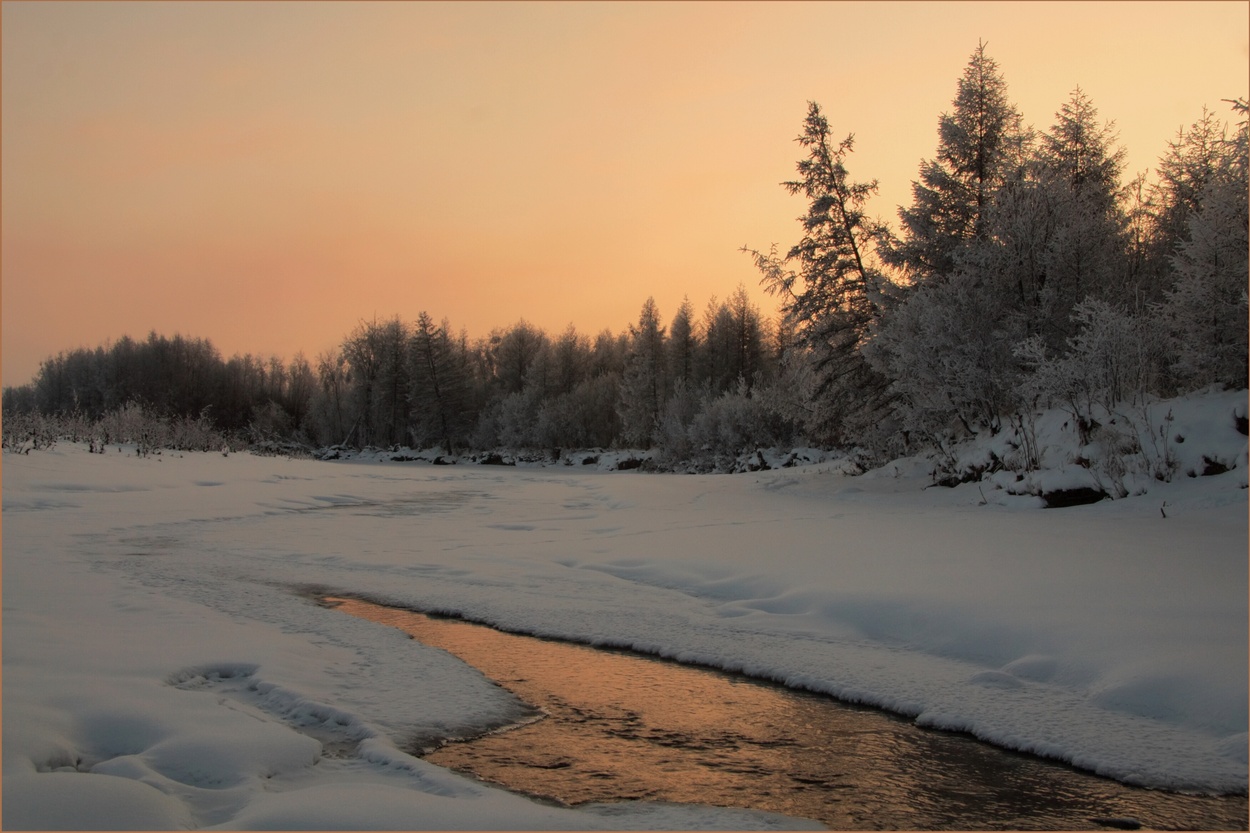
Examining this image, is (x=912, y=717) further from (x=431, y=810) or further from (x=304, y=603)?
(x=304, y=603)

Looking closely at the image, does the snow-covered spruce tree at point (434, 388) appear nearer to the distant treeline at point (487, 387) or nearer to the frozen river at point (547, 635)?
the distant treeline at point (487, 387)

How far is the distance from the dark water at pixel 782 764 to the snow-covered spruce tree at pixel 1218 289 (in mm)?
13092

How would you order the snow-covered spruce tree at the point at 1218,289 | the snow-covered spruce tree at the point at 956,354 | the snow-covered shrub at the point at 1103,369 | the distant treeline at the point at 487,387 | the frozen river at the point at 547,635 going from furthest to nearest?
the distant treeline at the point at 487,387 < the snow-covered spruce tree at the point at 956,354 < the snow-covered shrub at the point at 1103,369 < the snow-covered spruce tree at the point at 1218,289 < the frozen river at the point at 547,635

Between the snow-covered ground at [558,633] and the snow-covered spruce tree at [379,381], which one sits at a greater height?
the snow-covered spruce tree at [379,381]

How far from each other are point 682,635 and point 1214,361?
42.1ft

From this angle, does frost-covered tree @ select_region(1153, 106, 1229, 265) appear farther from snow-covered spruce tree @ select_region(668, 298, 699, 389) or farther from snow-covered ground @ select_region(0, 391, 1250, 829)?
snow-covered spruce tree @ select_region(668, 298, 699, 389)

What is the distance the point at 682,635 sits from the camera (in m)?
7.18

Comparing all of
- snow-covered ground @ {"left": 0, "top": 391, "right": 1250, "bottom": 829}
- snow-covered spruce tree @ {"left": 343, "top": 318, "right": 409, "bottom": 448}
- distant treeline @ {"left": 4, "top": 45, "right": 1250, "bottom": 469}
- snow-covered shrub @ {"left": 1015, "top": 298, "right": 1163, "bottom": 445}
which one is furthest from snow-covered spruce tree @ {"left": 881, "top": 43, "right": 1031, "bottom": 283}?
snow-covered spruce tree @ {"left": 343, "top": 318, "right": 409, "bottom": 448}

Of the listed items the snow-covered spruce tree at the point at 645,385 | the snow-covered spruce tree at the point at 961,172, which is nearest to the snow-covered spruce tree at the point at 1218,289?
the snow-covered spruce tree at the point at 961,172

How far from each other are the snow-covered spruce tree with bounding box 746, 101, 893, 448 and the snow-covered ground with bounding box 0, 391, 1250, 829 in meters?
9.13

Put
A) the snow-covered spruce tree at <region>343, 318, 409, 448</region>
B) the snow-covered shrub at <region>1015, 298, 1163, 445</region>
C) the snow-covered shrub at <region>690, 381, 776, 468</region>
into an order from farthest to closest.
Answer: the snow-covered spruce tree at <region>343, 318, 409, 448</region>
the snow-covered shrub at <region>690, 381, 776, 468</region>
the snow-covered shrub at <region>1015, 298, 1163, 445</region>

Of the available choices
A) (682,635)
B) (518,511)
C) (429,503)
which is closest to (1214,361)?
(682,635)

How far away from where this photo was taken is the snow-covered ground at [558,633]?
3846mm

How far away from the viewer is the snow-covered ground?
385 centimetres
